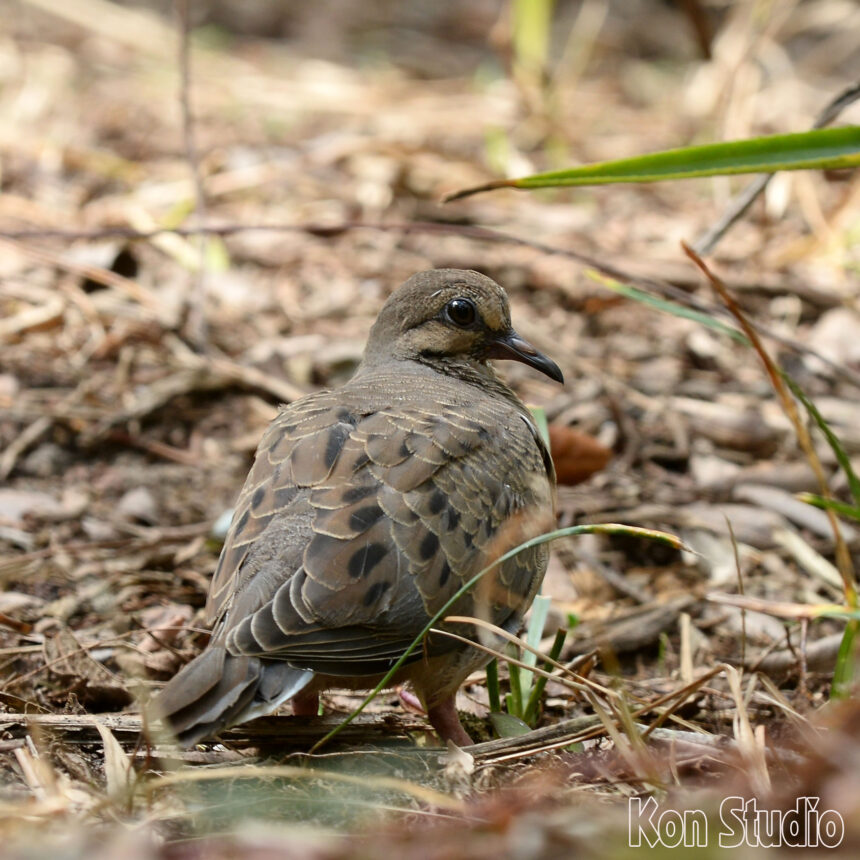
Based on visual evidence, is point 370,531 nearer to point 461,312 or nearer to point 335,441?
point 335,441

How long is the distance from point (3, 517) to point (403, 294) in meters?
1.89

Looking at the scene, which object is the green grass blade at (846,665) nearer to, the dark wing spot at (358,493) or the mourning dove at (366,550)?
the mourning dove at (366,550)

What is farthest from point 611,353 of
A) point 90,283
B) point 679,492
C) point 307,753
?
point 307,753

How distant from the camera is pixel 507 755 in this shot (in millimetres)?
2982

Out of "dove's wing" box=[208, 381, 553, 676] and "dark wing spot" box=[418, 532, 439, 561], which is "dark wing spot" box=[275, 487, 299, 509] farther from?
"dark wing spot" box=[418, 532, 439, 561]

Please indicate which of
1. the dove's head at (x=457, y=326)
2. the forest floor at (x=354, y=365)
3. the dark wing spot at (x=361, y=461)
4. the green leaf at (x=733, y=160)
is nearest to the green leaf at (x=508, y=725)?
the forest floor at (x=354, y=365)

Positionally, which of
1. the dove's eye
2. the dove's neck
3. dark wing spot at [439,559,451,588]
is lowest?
dark wing spot at [439,559,451,588]

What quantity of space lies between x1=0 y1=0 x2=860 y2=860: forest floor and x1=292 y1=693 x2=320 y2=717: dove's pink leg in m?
0.10

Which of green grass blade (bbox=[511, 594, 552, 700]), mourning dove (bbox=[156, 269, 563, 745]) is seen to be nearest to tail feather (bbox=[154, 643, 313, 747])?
mourning dove (bbox=[156, 269, 563, 745])

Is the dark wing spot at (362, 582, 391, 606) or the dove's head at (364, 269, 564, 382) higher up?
the dove's head at (364, 269, 564, 382)

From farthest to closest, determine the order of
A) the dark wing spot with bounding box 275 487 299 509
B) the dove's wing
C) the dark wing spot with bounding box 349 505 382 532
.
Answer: the dark wing spot with bounding box 275 487 299 509 → the dark wing spot with bounding box 349 505 382 532 → the dove's wing

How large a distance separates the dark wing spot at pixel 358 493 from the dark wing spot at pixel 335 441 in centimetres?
14

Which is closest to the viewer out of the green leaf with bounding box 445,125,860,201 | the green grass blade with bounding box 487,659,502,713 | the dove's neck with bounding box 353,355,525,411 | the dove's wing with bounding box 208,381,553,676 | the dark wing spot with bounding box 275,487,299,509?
the green leaf with bounding box 445,125,860,201

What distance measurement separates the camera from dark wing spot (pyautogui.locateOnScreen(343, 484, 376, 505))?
3.14 m
